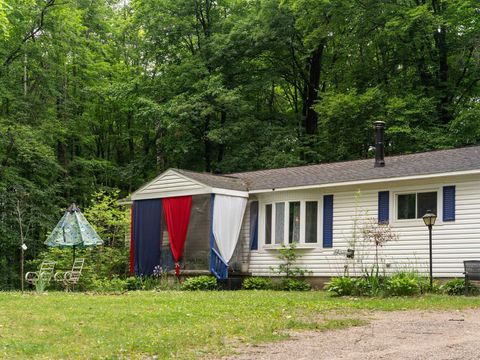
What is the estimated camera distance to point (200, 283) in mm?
16406

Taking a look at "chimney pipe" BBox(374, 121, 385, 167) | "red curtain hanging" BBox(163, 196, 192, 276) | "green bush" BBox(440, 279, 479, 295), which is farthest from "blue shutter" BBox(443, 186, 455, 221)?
"red curtain hanging" BBox(163, 196, 192, 276)

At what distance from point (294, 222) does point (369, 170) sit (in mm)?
2594

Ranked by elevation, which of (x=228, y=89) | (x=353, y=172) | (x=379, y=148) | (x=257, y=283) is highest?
(x=228, y=89)

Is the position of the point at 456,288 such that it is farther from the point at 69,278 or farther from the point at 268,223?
the point at 69,278

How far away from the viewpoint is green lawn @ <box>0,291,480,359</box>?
22.1 feet

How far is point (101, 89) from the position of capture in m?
29.7

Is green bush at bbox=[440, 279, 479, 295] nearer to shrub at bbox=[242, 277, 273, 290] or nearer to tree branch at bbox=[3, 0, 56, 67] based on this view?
shrub at bbox=[242, 277, 273, 290]

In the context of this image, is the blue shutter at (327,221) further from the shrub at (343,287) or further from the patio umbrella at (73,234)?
the patio umbrella at (73,234)

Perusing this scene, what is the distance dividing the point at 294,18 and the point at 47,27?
1088 cm

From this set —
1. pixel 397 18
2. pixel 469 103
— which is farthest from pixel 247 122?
pixel 469 103

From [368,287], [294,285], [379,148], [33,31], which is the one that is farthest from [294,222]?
[33,31]

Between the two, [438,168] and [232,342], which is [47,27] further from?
[232,342]

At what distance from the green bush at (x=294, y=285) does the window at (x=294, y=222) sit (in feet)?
3.83

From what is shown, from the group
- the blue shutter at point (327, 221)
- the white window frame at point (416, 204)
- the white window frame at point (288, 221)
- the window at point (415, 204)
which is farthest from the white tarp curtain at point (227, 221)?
the window at point (415, 204)
